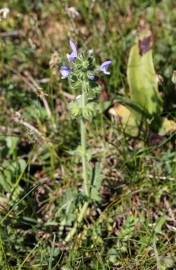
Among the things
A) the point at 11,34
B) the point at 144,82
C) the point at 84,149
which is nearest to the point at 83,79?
the point at 84,149

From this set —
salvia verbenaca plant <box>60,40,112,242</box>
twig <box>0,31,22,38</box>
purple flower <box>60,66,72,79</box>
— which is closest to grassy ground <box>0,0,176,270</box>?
twig <box>0,31,22,38</box>

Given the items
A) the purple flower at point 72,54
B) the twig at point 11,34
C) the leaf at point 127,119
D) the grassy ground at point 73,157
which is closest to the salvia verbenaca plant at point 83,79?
the purple flower at point 72,54

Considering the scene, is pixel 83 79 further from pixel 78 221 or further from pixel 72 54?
pixel 78 221

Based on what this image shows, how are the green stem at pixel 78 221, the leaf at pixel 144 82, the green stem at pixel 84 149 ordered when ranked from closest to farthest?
the green stem at pixel 84 149 → the green stem at pixel 78 221 → the leaf at pixel 144 82

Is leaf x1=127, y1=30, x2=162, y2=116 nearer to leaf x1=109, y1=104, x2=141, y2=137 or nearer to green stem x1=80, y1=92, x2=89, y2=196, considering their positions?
leaf x1=109, y1=104, x2=141, y2=137

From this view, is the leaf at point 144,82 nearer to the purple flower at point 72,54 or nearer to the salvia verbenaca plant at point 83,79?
the salvia verbenaca plant at point 83,79
